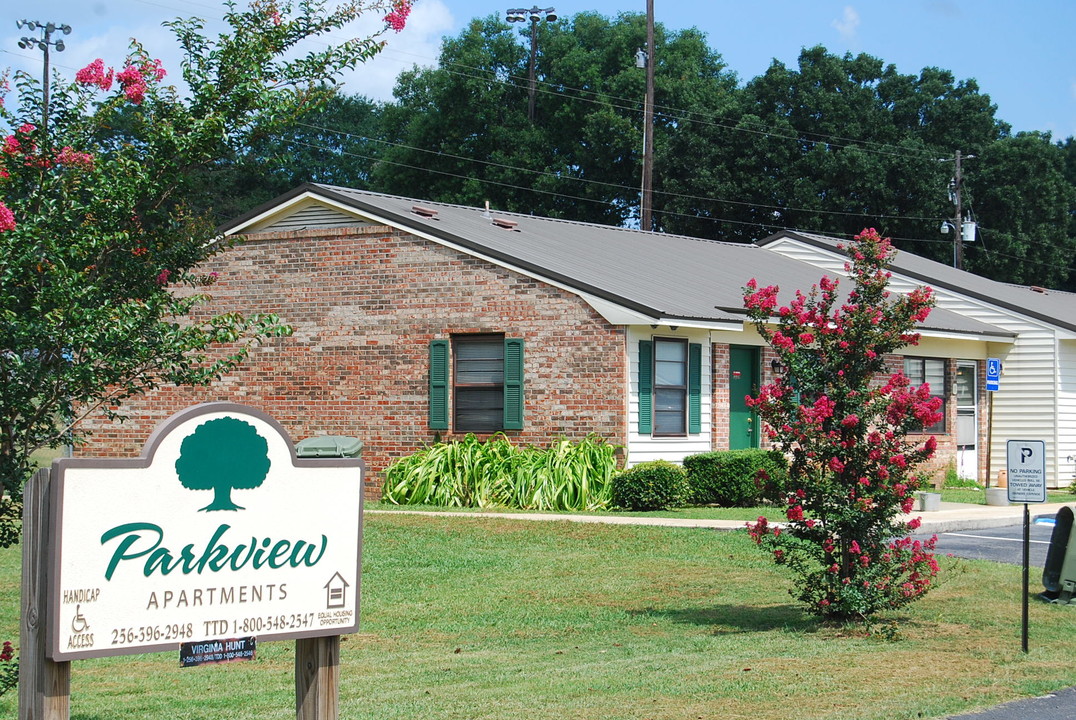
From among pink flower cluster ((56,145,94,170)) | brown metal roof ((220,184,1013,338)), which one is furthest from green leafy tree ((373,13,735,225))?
pink flower cluster ((56,145,94,170))

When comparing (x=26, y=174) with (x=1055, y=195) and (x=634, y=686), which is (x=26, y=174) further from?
(x=1055, y=195)

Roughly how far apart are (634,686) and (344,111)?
60.7 meters

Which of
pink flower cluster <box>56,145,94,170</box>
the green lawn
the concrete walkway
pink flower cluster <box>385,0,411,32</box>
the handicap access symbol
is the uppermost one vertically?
pink flower cluster <box>385,0,411,32</box>

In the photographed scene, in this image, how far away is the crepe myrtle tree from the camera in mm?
6742

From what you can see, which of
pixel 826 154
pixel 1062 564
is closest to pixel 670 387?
pixel 1062 564

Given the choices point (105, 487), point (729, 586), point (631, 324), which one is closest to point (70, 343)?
point (105, 487)

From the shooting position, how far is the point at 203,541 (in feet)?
17.6

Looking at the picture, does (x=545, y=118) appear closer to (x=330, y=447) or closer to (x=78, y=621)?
(x=330, y=447)

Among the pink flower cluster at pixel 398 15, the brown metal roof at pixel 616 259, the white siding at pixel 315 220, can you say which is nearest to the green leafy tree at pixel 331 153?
the brown metal roof at pixel 616 259

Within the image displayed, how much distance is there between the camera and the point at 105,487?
5.16m

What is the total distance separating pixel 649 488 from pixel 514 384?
2.95 m

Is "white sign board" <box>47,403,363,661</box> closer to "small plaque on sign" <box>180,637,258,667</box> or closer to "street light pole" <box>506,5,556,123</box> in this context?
"small plaque on sign" <box>180,637,258,667</box>

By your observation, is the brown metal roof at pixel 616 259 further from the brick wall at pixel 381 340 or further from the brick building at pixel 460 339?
the brick wall at pixel 381 340

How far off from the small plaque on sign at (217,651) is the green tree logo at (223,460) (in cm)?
55
